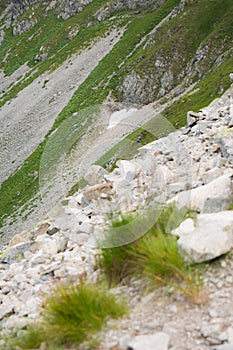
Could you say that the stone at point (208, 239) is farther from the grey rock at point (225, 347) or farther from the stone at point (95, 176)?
the stone at point (95, 176)

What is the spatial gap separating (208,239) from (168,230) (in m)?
1.08

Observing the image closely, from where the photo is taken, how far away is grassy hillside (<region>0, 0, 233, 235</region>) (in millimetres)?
68000

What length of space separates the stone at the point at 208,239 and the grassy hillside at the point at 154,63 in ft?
164

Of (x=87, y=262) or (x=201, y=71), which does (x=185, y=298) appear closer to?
(x=87, y=262)

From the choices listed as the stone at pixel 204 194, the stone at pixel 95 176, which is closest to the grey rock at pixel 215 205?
the stone at pixel 204 194

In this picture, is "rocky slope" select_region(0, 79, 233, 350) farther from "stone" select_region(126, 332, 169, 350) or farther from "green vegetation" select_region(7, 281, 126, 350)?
"green vegetation" select_region(7, 281, 126, 350)

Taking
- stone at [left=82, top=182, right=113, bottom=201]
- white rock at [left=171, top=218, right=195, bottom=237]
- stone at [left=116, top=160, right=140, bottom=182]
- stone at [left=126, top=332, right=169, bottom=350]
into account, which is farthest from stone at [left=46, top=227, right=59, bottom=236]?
stone at [left=126, top=332, right=169, bottom=350]

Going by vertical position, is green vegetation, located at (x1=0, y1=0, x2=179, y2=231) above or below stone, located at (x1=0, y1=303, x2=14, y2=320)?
below

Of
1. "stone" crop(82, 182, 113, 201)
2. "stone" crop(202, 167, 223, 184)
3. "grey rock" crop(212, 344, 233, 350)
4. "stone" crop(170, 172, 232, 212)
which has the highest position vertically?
"stone" crop(82, 182, 113, 201)

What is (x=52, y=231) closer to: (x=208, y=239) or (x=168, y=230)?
(x=168, y=230)

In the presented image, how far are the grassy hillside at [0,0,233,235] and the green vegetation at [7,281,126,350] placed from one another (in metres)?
51.2

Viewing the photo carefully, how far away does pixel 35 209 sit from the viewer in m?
55.8

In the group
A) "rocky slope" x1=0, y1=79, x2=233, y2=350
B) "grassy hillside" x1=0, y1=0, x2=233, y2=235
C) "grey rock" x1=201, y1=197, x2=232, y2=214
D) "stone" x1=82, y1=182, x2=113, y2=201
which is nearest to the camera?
"rocky slope" x1=0, y1=79, x2=233, y2=350

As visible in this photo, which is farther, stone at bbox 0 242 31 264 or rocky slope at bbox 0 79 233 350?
stone at bbox 0 242 31 264
